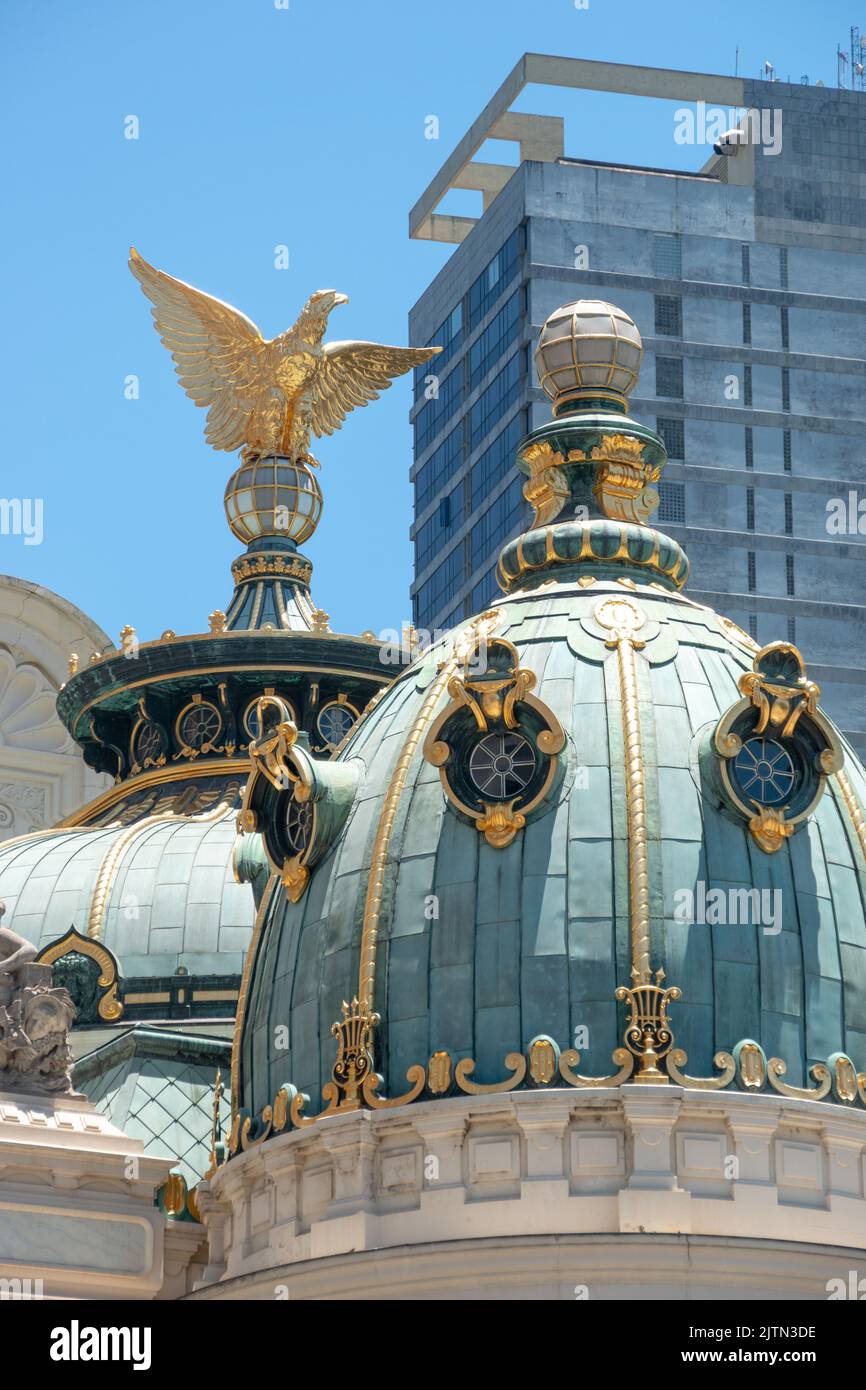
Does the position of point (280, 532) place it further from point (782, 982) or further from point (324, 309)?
point (782, 982)

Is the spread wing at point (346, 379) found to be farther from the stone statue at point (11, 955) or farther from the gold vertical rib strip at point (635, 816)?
the stone statue at point (11, 955)

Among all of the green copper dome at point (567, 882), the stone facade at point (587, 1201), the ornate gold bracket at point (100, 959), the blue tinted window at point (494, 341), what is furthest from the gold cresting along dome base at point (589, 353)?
the blue tinted window at point (494, 341)

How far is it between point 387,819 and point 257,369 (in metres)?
22.1

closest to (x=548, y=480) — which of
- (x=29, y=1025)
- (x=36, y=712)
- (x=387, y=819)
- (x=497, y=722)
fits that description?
(x=497, y=722)

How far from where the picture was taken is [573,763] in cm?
4769

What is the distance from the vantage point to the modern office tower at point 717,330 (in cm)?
15188

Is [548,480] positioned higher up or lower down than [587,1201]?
higher up

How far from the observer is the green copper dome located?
45.7 meters

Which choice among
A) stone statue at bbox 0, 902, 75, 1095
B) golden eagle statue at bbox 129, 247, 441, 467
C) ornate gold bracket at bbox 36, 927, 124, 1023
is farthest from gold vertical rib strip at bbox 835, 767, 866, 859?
golden eagle statue at bbox 129, 247, 441, 467

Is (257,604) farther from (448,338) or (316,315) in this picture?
(448,338)

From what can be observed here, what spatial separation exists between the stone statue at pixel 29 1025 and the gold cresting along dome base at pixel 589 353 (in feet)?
42.4

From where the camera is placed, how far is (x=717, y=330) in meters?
156
